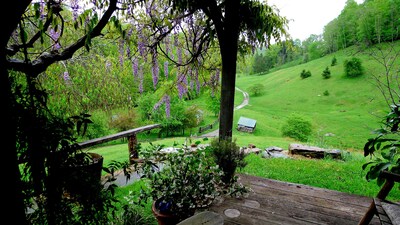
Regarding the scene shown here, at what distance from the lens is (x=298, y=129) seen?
17.4m

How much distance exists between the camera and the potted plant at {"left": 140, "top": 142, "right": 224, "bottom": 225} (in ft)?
7.21

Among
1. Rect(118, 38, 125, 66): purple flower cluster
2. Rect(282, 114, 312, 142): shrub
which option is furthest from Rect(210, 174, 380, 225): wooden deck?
Rect(282, 114, 312, 142): shrub

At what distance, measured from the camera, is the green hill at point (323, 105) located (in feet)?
58.7

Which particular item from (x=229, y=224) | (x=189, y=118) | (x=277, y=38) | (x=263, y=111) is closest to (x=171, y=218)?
(x=229, y=224)

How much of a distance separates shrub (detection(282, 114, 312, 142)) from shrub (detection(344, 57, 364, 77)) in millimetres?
19745

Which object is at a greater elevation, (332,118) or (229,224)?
(229,224)

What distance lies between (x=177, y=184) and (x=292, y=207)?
1.41 m

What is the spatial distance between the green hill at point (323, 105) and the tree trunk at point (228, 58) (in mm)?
12013

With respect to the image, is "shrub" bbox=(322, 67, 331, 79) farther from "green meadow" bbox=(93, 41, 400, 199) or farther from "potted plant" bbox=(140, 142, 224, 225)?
"potted plant" bbox=(140, 142, 224, 225)

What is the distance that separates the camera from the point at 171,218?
7.04 feet

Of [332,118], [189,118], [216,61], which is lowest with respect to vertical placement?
[332,118]

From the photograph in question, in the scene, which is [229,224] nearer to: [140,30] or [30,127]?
[30,127]

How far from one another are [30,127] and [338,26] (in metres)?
50.5

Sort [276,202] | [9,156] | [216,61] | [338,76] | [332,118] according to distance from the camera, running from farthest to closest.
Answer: [338,76] → [332,118] → [216,61] → [276,202] → [9,156]
